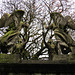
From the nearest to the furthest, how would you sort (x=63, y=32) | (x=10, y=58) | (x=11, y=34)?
1. (x=10, y=58)
2. (x=11, y=34)
3. (x=63, y=32)

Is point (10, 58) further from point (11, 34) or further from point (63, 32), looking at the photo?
point (63, 32)

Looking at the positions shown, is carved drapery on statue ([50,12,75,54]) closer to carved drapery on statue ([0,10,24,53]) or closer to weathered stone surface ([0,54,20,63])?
carved drapery on statue ([0,10,24,53])

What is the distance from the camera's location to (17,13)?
18.4 feet

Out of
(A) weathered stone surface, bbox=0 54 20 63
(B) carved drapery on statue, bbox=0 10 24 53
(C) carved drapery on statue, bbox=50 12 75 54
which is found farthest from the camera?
(C) carved drapery on statue, bbox=50 12 75 54

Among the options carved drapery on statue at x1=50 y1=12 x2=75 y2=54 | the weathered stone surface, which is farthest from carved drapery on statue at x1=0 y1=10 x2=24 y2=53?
carved drapery on statue at x1=50 y1=12 x2=75 y2=54

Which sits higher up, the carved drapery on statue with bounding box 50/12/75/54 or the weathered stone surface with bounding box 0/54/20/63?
the carved drapery on statue with bounding box 50/12/75/54

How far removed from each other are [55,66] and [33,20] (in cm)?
999

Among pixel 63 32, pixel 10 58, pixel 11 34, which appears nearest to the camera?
pixel 10 58

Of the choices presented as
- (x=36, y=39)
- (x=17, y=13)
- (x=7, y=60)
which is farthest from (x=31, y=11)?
(x=7, y=60)

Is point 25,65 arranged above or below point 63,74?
above

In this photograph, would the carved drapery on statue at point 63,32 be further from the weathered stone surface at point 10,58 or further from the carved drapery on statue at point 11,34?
the weathered stone surface at point 10,58

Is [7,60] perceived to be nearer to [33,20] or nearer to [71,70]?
[71,70]

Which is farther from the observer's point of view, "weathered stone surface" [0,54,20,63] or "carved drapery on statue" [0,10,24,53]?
"carved drapery on statue" [0,10,24,53]

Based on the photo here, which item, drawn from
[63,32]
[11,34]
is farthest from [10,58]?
[63,32]
